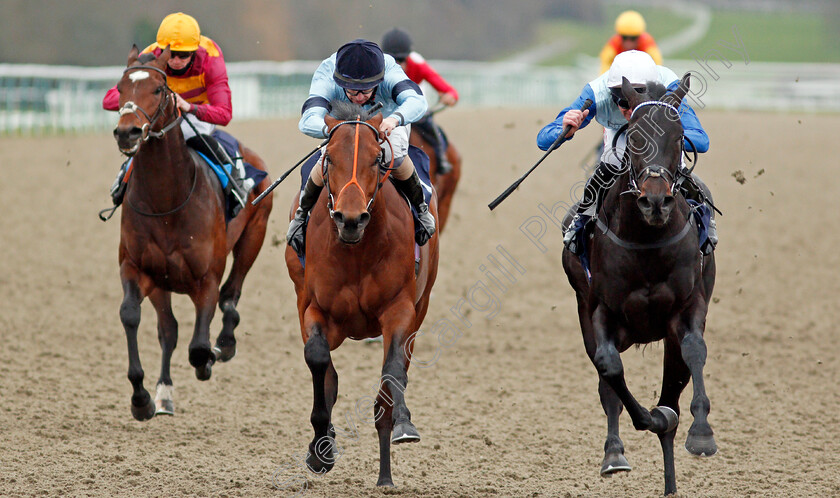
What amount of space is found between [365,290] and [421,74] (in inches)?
204

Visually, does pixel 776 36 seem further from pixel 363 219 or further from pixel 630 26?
pixel 363 219

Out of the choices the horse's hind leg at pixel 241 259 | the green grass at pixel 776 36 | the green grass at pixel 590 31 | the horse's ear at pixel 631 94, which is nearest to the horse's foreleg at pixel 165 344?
the horse's hind leg at pixel 241 259

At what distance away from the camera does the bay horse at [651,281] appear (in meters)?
4.83

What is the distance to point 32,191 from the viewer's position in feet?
48.1

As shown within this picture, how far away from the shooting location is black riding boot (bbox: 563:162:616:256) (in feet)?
18.2

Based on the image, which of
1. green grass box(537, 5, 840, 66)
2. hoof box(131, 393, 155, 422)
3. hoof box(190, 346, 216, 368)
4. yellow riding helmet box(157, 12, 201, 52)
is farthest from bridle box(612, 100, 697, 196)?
green grass box(537, 5, 840, 66)

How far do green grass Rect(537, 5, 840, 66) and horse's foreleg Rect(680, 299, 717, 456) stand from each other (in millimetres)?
54009

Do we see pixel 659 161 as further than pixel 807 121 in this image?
No

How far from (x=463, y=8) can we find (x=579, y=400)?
49650 millimetres

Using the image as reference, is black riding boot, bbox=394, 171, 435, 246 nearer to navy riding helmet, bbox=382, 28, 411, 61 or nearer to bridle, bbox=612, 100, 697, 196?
bridle, bbox=612, 100, 697, 196

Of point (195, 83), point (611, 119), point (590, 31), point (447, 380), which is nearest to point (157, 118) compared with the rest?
point (195, 83)

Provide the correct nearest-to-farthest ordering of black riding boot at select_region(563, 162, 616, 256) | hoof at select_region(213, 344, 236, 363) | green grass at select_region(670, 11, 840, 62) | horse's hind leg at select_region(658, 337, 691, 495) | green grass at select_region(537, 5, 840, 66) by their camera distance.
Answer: horse's hind leg at select_region(658, 337, 691, 495) < black riding boot at select_region(563, 162, 616, 256) < hoof at select_region(213, 344, 236, 363) < green grass at select_region(670, 11, 840, 62) < green grass at select_region(537, 5, 840, 66)

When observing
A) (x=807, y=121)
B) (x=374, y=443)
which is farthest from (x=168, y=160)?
(x=807, y=121)

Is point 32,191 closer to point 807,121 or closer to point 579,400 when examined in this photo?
point 579,400
